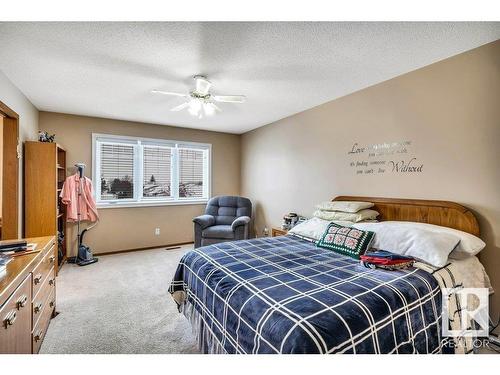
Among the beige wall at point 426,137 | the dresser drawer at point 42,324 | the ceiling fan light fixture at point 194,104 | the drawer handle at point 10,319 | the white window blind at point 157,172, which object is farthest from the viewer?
the white window blind at point 157,172

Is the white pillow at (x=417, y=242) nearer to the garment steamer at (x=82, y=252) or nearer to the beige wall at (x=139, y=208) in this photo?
the beige wall at (x=139, y=208)

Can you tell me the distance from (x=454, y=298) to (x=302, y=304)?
1.23 m

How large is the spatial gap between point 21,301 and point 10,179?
2013 millimetres

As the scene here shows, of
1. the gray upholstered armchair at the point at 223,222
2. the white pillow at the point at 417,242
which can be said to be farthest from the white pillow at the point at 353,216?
the gray upholstered armchair at the point at 223,222

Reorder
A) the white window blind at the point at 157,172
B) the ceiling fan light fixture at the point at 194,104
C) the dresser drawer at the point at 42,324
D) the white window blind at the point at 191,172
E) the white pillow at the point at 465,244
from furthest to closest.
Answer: the white window blind at the point at 191,172 → the white window blind at the point at 157,172 → the ceiling fan light fixture at the point at 194,104 → the white pillow at the point at 465,244 → the dresser drawer at the point at 42,324

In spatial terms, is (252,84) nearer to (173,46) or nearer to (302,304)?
(173,46)

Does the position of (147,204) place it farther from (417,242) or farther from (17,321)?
(417,242)

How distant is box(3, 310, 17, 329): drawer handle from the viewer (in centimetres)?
125

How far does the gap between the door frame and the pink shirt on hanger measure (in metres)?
0.96

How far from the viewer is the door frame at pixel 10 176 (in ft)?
8.90

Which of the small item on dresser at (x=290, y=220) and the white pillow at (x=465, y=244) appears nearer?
the white pillow at (x=465, y=244)

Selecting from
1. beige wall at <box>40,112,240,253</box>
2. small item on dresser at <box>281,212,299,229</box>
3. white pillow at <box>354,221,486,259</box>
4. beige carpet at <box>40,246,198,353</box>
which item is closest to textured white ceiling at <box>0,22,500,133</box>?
beige wall at <box>40,112,240,253</box>

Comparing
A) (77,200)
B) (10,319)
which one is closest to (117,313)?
(10,319)

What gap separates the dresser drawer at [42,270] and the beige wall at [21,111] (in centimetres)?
116
